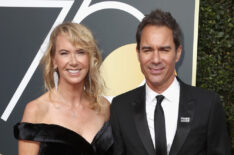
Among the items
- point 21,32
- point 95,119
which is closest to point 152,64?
point 95,119

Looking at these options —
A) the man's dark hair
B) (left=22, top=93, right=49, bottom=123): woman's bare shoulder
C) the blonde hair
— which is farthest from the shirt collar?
(left=22, top=93, right=49, bottom=123): woman's bare shoulder

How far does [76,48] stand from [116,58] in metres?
0.66

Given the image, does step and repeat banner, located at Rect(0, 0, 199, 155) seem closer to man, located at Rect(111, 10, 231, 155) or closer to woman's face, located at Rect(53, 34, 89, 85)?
woman's face, located at Rect(53, 34, 89, 85)

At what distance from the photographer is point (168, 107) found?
2008mm

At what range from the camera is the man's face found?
1.99m

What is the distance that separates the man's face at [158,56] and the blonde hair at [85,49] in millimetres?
507

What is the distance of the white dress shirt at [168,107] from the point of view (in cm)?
196

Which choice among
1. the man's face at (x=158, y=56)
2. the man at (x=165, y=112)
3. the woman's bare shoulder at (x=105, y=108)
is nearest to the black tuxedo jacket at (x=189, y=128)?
the man at (x=165, y=112)

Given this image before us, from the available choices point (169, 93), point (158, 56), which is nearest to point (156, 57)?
point (158, 56)

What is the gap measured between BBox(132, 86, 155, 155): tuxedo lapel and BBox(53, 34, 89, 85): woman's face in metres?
0.53

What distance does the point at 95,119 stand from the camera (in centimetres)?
253

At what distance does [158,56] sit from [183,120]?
0.47 m

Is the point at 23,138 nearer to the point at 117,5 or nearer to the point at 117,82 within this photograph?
the point at 117,82

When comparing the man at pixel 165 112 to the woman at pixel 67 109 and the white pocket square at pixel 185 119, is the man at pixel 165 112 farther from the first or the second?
the woman at pixel 67 109
